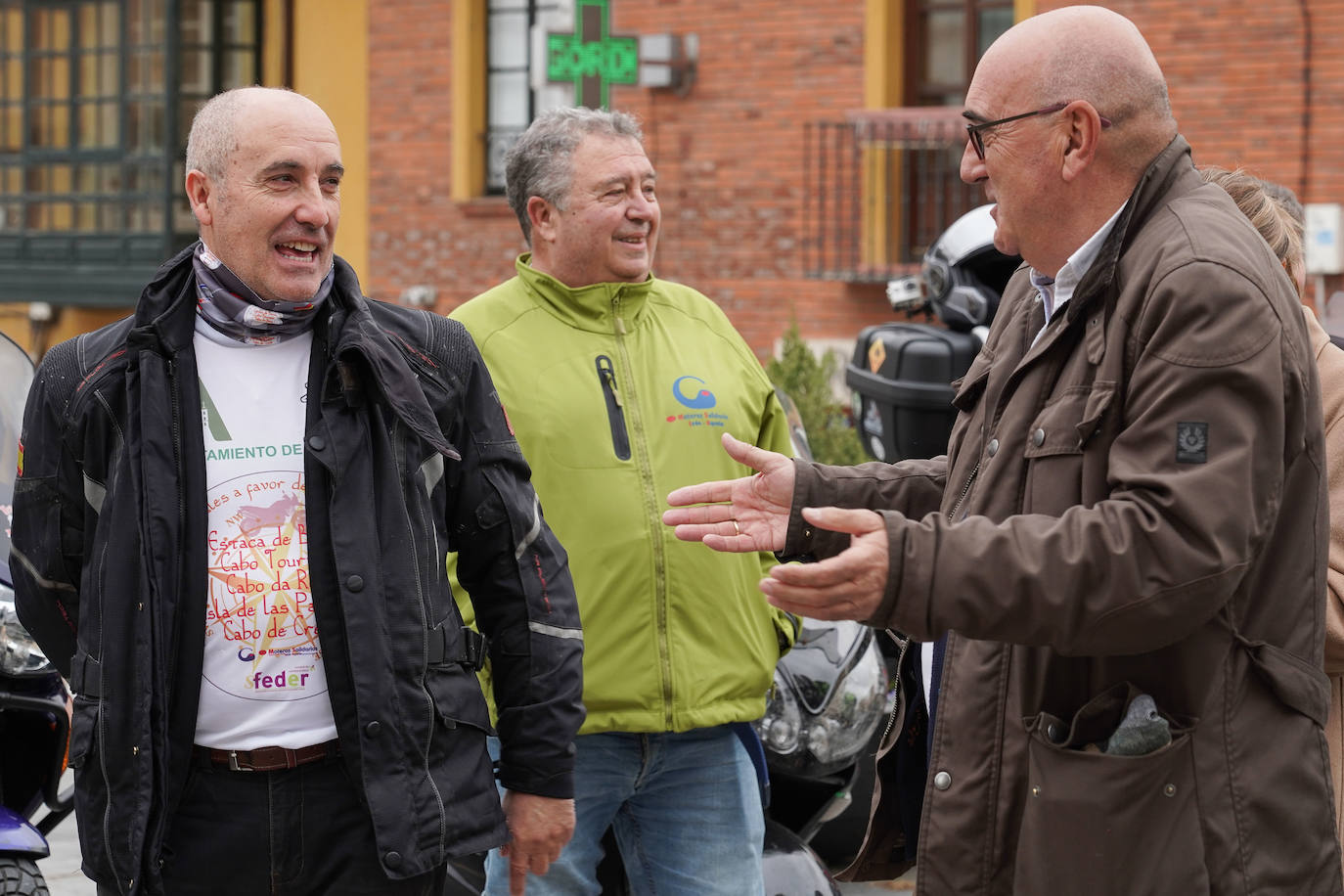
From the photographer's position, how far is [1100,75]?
2389mm

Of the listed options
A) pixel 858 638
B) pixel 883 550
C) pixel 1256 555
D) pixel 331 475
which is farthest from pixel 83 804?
pixel 858 638

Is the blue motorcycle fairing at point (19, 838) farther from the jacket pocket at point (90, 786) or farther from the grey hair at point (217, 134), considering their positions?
the grey hair at point (217, 134)

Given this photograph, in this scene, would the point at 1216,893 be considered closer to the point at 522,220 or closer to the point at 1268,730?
the point at 1268,730

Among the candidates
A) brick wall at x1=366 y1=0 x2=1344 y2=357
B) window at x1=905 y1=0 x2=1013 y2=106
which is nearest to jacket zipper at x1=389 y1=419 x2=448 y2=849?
brick wall at x1=366 y1=0 x2=1344 y2=357

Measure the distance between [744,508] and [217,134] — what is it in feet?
3.52

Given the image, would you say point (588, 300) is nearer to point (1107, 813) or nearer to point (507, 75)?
point (1107, 813)

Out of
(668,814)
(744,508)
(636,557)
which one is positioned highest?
(744,508)

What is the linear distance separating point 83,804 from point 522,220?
68.6 inches

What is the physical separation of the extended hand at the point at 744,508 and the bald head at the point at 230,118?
0.91 metres

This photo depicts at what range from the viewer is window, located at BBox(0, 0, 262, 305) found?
17953mm

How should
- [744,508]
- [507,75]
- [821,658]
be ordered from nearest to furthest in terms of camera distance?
[744,508]
[821,658]
[507,75]

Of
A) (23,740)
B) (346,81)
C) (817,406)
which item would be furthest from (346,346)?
(346,81)

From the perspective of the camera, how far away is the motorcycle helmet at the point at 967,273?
5793 millimetres

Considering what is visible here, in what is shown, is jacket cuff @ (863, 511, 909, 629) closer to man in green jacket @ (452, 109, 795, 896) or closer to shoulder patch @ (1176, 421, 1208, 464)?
shoulder patch @ (1176, 421, 1208, 464)
